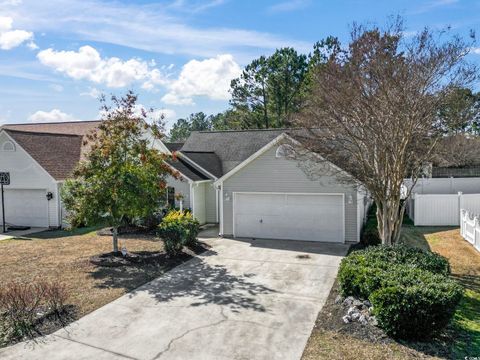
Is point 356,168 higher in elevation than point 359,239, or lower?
higher

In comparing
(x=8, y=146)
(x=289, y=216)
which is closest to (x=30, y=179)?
(x=8, y=146)

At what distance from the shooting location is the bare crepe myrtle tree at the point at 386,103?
33.1 feet

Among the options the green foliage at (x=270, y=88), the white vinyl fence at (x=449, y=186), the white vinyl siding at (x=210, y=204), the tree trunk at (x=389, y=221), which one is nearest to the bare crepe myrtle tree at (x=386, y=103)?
the tree trunk at (x=389, y=221)

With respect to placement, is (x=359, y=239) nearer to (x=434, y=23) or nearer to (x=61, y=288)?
(x=434, y=23)

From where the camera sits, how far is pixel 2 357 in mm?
6859

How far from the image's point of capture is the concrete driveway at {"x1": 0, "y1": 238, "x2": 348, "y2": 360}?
7047mm

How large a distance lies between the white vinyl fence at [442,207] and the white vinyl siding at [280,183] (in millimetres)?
5673

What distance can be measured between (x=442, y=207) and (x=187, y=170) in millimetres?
13205

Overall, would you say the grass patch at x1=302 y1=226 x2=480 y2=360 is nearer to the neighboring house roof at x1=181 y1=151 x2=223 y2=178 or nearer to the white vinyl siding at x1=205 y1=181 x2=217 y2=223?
the white vinyl siding at x1=205 y1=181 x2=217 y2=223

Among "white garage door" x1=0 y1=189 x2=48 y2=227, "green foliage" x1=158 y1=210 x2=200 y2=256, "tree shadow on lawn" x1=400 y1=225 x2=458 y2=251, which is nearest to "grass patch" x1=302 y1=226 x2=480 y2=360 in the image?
"tree shadow on lawn" x1=400 y1=225 x2=458 y2=251

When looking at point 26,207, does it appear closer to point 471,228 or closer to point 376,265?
point 376,265

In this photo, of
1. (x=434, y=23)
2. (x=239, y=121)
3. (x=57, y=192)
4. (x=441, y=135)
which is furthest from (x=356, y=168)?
(x=239, y=121)

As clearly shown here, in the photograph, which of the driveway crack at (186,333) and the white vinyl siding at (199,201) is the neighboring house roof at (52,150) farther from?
the driveway crack at (186,333)

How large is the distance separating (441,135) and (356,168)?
2603 mm
